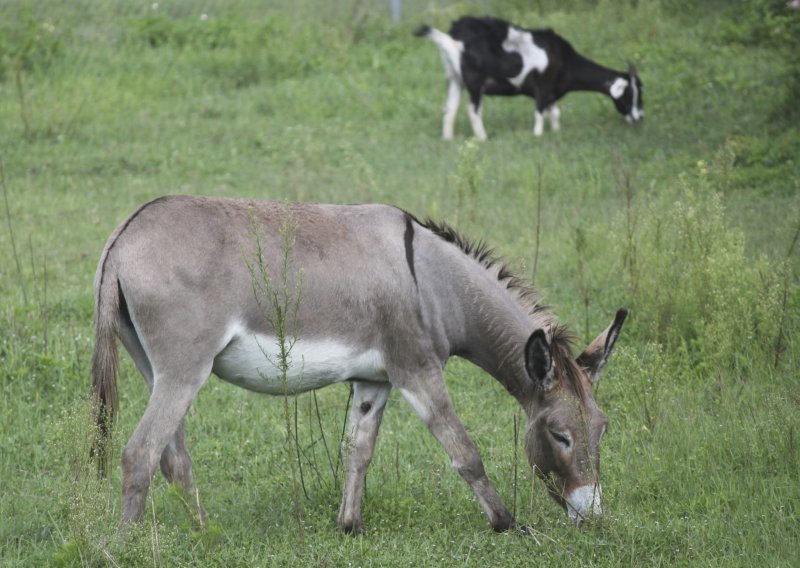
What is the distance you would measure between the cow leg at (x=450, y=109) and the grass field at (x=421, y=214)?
0.32m

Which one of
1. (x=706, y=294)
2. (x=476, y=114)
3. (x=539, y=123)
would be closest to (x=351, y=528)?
(x=706, y=294)

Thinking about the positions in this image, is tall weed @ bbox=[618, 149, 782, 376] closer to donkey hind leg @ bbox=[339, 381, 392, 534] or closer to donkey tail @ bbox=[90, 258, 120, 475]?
donkey hind leg @ bbox=[339, 381, 392, 534]

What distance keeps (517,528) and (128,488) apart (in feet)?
5.83

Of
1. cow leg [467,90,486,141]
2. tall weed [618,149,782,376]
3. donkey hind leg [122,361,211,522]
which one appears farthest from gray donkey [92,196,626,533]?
cow leg [467,90,486,141]

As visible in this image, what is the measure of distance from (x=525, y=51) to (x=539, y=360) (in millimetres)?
9371

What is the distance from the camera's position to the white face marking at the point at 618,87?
13523 millimetres

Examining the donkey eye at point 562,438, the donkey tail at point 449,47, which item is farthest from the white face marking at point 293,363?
the donkey tail at point 449,47

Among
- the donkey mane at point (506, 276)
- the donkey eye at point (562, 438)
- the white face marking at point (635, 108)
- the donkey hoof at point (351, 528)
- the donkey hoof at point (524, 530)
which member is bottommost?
the donkey hoof at point (351, 528)

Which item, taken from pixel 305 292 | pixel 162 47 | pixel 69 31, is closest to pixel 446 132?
pixel 162 47

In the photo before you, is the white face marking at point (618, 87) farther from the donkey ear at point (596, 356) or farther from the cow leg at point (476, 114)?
the donkey ear at point (596, 356)

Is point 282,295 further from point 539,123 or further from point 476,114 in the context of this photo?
point 539,123

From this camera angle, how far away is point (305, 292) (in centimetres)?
502

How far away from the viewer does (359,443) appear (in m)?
5.42

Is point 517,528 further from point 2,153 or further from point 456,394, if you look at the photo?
point 2,153
